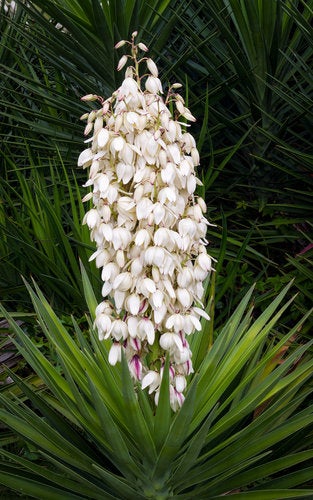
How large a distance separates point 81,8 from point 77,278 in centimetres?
106

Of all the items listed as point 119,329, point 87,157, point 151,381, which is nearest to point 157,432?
point 151,381

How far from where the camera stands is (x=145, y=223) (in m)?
1.60

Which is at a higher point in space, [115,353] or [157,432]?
[115,353]

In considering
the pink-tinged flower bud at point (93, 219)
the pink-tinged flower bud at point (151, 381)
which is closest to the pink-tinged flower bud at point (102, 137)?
the pink-tinged flower bud at point (93, 219)

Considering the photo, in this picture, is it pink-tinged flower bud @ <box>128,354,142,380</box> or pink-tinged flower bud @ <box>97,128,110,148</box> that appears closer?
pink-tinged flower bud @ <box>97,128,110,148</box>

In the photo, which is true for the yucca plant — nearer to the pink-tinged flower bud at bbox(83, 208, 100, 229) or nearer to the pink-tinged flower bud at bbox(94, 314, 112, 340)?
the pink-tinged flower bud at bbox(94, 314, 112, 340)

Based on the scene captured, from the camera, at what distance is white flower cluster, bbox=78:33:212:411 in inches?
62.7

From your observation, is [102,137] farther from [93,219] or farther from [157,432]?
[157,432]

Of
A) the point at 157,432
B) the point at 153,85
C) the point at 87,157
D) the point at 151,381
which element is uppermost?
the point at 153,85

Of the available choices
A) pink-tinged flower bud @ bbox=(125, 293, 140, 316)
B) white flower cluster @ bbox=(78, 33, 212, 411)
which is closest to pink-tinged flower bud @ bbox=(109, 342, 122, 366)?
white flower cluster @ bbox=(78, 33, 212, 411)

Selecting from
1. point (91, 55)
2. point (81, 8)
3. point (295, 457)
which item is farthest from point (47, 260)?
point (295, 457)

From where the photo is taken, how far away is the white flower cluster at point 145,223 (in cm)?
159

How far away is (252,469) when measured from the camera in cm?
181

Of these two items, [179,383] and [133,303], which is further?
[179,383]
